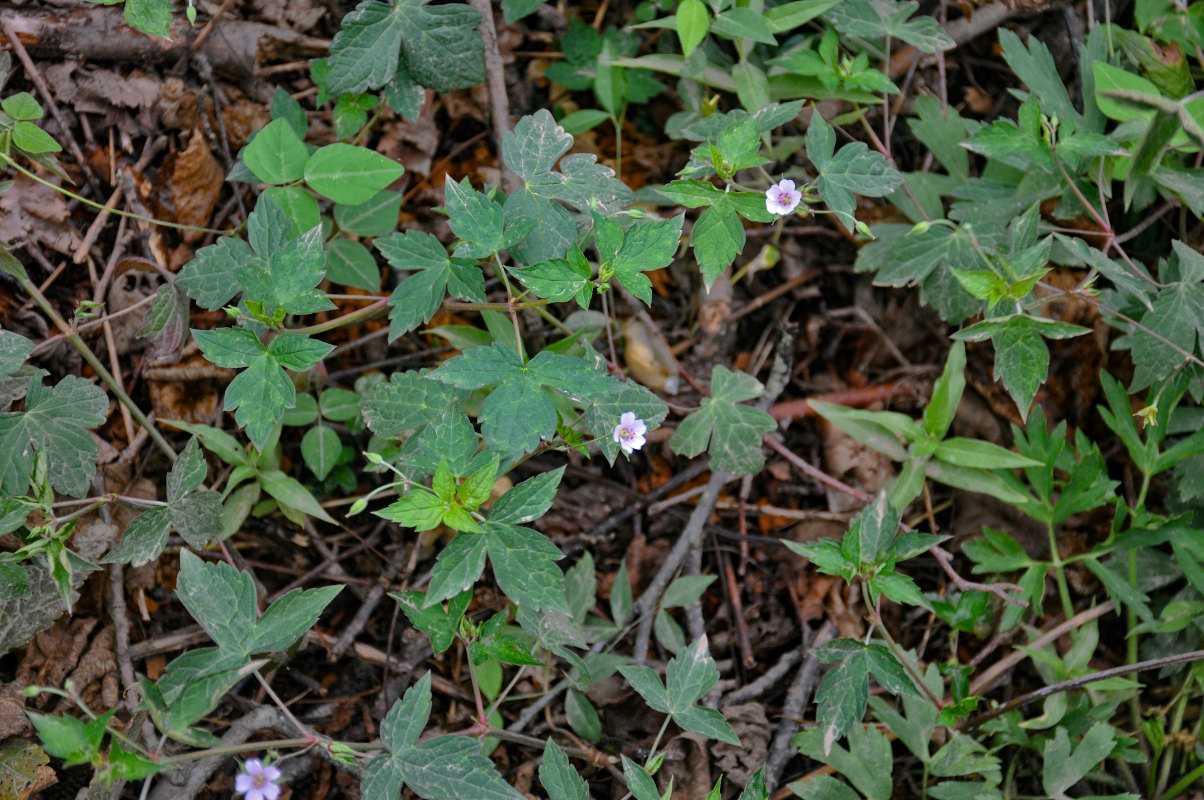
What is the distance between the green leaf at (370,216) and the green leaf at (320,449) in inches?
28.8

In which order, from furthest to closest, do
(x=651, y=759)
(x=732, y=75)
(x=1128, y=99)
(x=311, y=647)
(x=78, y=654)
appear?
(x=732, y=75), (x=311, y=647), (x=78, y=654), (x=651, y=759), (x=1128, y=99)

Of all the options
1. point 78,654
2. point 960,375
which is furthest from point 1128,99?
point 78,654

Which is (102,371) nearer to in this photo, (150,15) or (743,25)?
(150,15)

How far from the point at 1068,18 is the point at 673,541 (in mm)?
2810

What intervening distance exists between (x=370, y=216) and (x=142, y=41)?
110 centimetres

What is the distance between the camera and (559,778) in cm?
230

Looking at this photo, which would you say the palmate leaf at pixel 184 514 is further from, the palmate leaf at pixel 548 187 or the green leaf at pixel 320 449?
the palmate leaf at pixel 548 187

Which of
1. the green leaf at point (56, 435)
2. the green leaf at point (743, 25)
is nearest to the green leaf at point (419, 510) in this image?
the green leaf at point (56, 435)

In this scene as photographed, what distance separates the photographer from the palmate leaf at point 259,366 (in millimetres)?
2260

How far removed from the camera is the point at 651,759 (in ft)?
7.90

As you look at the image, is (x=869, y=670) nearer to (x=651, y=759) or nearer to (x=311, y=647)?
(x=651, y=759)

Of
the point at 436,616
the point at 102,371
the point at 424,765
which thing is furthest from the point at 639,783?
the point at 102,371

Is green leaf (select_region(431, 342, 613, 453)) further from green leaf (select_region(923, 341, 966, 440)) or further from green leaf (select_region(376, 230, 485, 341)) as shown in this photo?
green leaf (select_region(923, 341, 966, 440))

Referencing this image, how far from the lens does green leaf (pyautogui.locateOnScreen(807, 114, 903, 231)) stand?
2.62 m
